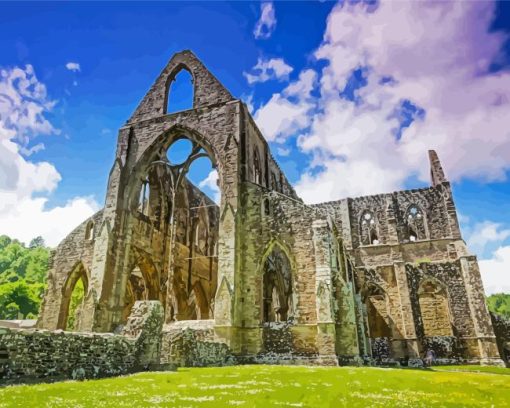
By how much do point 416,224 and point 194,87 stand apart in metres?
26.5

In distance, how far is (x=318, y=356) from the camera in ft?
48.9

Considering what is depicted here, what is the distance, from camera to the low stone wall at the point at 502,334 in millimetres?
26656

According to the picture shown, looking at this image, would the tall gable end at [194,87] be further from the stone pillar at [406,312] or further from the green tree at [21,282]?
the green tree at [21,282]

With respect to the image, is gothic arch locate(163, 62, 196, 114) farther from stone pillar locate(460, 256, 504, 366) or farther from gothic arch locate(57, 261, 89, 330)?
stone pillar locate(460, 256, 504, 366)

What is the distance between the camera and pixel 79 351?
8367mm

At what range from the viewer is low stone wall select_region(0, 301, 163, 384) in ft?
22.8

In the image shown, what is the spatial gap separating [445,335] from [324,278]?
18326 mm

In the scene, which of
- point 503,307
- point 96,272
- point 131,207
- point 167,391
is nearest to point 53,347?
point 167,391

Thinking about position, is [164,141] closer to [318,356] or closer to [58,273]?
[58,273]

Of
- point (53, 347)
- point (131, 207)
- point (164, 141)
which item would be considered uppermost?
point (164, 141)

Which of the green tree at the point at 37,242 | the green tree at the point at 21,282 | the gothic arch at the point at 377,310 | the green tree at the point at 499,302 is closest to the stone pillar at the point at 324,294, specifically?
the gothic arch at the point at 377,310

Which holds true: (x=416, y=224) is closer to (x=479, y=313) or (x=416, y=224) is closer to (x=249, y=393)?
(x=479, y=313)

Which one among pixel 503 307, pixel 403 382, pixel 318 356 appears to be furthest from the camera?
pixel 503 307

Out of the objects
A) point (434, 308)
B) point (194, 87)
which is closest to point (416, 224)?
point (434, 308)
